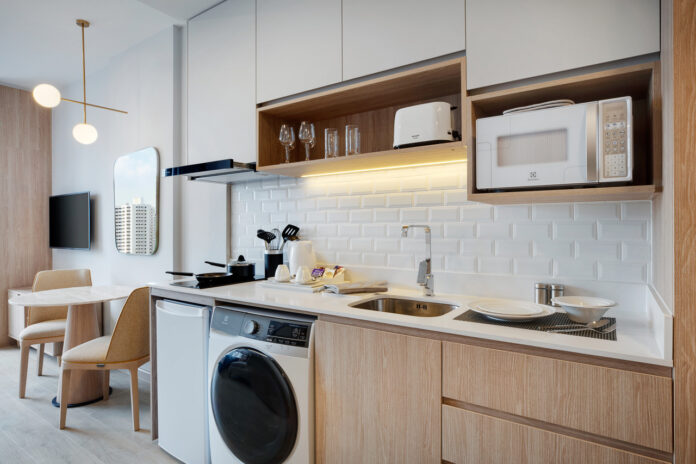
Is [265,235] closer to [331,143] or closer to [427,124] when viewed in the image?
[331,143]

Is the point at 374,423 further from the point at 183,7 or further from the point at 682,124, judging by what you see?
the point at 183,7

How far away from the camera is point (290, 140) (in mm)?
2359

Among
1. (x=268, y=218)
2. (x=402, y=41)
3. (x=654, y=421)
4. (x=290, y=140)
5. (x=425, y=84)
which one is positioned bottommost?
(x=654, y=421)

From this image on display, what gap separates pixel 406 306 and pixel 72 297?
2442 mm

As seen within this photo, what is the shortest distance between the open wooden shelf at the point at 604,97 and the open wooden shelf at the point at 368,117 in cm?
15

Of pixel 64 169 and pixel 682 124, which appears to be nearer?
pixel 682 124

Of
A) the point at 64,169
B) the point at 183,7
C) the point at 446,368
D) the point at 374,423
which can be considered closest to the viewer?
the point at 446,368

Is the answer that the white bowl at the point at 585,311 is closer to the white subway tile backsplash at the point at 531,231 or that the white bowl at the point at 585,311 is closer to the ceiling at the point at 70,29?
the white subway tile backsplash at the point at 531,231

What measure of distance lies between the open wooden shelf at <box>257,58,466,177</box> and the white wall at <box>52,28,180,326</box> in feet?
4.08

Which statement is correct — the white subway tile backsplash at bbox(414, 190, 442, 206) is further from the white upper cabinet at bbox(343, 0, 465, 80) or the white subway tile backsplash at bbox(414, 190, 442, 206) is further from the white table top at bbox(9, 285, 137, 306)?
the white table top at bbox(9, 285, 137, 306)

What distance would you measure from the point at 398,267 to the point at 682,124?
4.68 feet

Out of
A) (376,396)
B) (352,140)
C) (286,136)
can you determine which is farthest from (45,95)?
(376,396)

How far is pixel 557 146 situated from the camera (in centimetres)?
144

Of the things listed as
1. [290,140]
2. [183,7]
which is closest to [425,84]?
[290,140]
